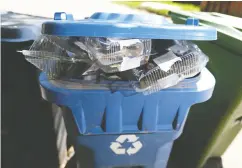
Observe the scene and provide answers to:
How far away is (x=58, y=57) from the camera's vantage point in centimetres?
115

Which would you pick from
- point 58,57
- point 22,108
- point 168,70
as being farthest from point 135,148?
point 22,108

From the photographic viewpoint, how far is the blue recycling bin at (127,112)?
1.05 metres

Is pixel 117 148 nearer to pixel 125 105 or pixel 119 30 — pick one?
pixel 125 105

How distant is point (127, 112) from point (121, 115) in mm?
27

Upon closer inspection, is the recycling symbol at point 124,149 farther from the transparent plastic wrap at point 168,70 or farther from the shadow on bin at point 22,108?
the shadow on bin at point 22,108

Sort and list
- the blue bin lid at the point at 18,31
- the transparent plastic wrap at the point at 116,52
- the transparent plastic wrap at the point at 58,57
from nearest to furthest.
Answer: the transparent plastic wrap at the point at 116,52 → the transparent plastic wrap at the point at 58,57 → the blue bin lid at the point at 18,31

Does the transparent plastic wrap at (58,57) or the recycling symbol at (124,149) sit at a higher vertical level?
Answer: the transparent plastic wrap at (58,57)

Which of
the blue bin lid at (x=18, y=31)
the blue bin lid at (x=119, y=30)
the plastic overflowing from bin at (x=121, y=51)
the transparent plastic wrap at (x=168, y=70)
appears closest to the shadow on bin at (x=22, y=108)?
the blue bin lid at (x=18, y=31)

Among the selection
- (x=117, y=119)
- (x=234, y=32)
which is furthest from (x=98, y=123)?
(x=234, y=32)

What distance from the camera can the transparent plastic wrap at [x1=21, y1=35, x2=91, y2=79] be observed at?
3.72 feet

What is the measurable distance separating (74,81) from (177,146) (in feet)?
3.60

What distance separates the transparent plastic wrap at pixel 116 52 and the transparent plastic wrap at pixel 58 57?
0.07 metres

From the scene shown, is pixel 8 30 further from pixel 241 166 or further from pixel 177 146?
pixel 241 166

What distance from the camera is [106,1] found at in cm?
796
